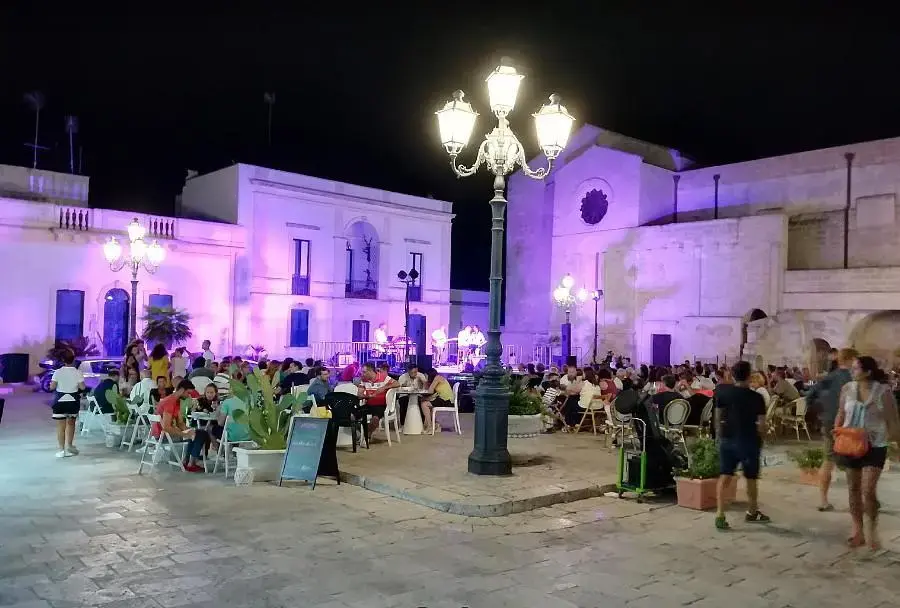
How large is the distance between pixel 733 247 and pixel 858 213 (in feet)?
13.5

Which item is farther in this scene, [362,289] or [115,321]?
[362,289]

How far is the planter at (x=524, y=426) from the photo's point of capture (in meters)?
9.84

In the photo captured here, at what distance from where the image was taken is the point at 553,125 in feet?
27.7

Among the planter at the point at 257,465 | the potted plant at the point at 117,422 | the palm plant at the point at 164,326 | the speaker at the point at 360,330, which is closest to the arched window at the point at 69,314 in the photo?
the palm plant at the point at 164,326

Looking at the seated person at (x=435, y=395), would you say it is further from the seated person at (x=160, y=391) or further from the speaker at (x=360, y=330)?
the speaker at (x=360, y=330)

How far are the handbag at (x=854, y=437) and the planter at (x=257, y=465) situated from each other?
18.4ft

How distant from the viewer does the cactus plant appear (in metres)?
8.44

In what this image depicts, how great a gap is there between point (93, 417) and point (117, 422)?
80cm

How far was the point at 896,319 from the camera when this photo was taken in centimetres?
2191

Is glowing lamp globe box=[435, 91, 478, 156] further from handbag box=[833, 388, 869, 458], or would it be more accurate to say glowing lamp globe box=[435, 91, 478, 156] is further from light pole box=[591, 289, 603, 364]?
light pole box=[591, 289, 603, 364]

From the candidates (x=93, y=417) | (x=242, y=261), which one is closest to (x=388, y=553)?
(x=93, y=417)

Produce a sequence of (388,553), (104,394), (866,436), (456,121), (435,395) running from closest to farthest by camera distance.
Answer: (388,553) → (866,436) → (456,121) → (104,394) → (435,395)

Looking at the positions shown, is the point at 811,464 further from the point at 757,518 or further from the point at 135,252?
the point at 135,252

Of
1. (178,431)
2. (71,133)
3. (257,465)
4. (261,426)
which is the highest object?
(71,133)
